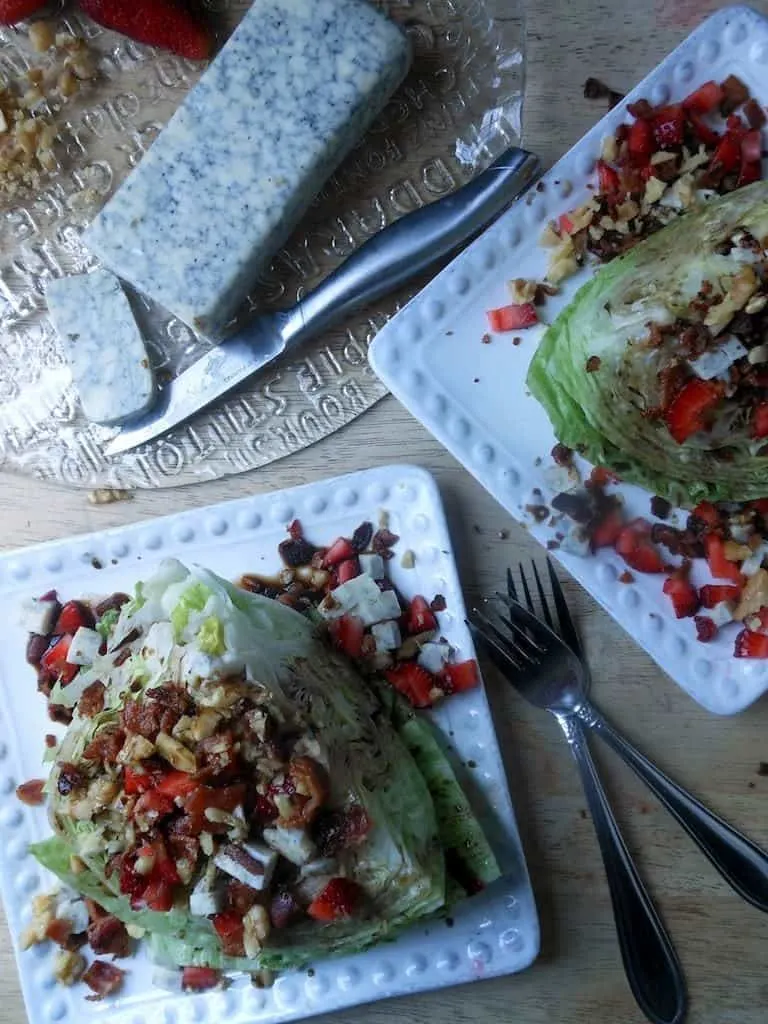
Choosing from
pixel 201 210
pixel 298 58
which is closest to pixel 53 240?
pixel 201 210

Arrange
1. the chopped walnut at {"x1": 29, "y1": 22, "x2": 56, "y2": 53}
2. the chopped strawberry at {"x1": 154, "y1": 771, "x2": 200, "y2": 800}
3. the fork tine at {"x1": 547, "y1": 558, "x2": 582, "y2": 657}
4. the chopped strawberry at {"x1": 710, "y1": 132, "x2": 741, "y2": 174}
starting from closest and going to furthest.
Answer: the chopped strawberry at {"x1": 154, "y1": 771, "x2": 200, "y2": 800} → the chopped strawberry at {"x1": 710, "y1": 132, "x2": 741, "y2": 174} → the fork tine at {"x1": 547, "y1": 558, "x2": 582, "y2": 657} → the chopped walnut at {"x1": 29, "y1": 22, "x2": 56, "y2": 53}

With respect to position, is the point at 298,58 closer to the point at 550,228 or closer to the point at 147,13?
the point at 147,13

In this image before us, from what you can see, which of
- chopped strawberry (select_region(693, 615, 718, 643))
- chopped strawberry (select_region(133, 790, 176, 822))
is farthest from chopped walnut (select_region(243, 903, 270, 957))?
chopped strawberry (select_region(693, 615, 718, 643))

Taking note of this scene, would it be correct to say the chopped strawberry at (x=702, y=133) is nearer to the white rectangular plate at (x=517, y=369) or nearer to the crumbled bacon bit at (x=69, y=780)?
the white rectangular plate at (x=517, y=369)

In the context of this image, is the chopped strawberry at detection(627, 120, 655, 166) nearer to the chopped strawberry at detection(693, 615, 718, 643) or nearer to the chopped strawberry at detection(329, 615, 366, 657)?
the chopped strawberry at detection(693, 615, 718, 643)

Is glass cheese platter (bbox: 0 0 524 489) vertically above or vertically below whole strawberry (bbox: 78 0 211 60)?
below
